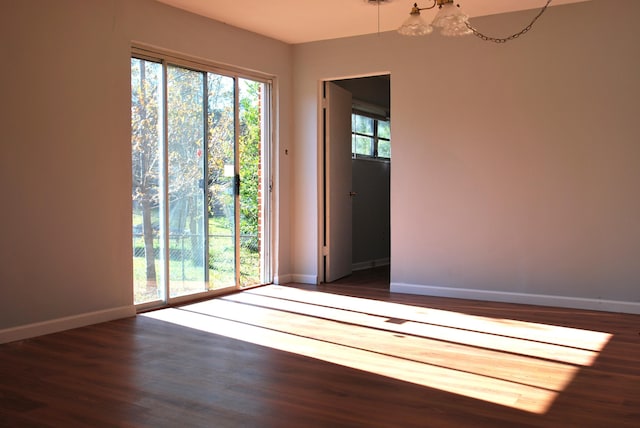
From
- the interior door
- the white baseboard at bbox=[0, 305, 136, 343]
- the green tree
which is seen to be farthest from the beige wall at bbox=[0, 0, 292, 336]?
the interior door

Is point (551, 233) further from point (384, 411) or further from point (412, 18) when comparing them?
point (384, 411)

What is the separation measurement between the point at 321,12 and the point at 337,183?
2.07 meters

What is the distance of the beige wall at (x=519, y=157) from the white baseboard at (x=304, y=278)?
3.22 feet

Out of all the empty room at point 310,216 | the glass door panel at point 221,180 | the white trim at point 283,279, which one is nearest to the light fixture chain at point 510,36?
the empty room at point 310,216

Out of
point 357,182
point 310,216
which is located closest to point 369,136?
point 357,182

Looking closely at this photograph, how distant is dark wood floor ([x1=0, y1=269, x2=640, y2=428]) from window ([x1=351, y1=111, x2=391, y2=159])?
322 cm

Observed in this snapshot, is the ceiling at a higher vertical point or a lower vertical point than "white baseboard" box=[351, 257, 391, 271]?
higher

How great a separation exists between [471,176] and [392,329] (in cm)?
192

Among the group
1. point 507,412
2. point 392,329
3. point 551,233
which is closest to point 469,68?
point 551,233

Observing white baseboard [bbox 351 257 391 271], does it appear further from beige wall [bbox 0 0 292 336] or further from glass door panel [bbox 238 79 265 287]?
beige wall [bbox 0 0 292 336]

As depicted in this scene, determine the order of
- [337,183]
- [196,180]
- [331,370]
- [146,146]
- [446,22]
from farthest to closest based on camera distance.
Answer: [337,183]
[196,180]
[146,146]
[446,22]
[331,370]

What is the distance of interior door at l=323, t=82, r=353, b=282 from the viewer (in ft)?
21.2

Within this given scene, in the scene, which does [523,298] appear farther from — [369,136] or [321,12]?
[369,136]

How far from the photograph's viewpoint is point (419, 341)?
154 inches
